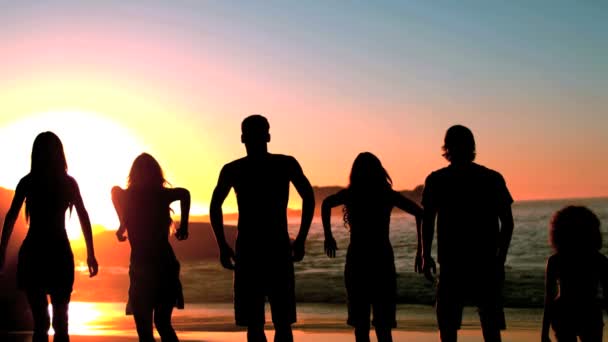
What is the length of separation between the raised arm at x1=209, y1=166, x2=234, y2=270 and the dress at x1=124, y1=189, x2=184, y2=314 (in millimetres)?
977

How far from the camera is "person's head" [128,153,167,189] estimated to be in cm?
688

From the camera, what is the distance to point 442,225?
6.13m

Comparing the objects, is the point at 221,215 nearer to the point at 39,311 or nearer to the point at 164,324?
the point at 164,324

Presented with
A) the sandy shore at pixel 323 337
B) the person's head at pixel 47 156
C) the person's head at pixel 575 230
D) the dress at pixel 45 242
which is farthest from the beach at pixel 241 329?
the person's head at pixel 575 230

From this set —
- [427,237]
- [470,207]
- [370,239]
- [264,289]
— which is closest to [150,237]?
[264,289]

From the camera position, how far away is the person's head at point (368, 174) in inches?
258

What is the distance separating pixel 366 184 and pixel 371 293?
0.98 metres

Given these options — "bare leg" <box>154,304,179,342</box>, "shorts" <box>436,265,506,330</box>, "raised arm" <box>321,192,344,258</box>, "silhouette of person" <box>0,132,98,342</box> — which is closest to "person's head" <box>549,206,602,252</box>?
"shorts" <box>436,265,506,330</box>

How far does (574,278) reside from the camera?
207 inches

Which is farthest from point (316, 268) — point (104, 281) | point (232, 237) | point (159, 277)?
point (159, 277)

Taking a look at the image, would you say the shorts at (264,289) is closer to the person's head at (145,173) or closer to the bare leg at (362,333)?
the bare leg at (362,333)

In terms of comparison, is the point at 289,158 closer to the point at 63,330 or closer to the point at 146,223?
the point at 146,223

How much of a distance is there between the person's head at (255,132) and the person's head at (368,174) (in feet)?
3.41

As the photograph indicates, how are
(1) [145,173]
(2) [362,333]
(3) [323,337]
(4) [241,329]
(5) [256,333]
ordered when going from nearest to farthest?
(5) [256,333] → (2) [362,333] → (1) [145,173] → (3) [323,337] → (4) [241,329]
